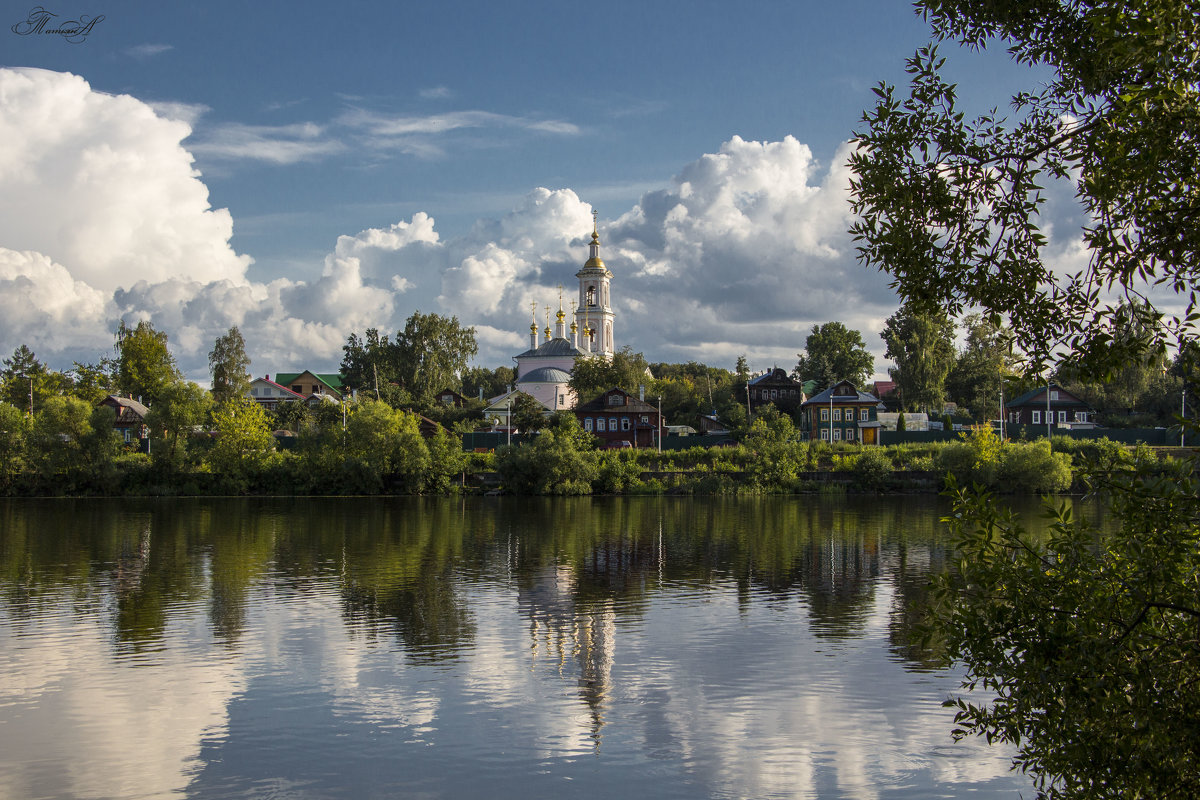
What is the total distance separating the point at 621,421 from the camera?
8262 centimetres

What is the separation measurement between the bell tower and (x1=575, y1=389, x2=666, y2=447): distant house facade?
42.9 metres

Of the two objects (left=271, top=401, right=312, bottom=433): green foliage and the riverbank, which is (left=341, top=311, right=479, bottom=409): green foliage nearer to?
(left=271, top=401, right=312, bottom=433): green foliage

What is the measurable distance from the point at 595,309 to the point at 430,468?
213 ft

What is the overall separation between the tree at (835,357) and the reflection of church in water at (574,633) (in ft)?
254

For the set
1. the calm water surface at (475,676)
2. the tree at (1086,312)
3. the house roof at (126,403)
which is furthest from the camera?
the house roof at (126,403)

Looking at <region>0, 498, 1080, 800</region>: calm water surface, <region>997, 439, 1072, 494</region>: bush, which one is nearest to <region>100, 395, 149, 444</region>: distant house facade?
<region>0, 498, 1080, 800</region>: calm water surface

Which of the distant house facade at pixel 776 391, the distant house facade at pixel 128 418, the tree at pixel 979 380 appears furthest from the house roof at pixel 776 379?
the distant house facade at pixel 128 418

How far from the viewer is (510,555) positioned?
34938 mm

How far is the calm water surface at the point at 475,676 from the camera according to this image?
13.3 m

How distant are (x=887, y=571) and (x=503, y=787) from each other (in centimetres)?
2055

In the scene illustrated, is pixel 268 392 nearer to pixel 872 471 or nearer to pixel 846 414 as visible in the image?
pixel 846 414

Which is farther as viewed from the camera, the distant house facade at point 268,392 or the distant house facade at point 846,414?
the distant house facade at point 268,392

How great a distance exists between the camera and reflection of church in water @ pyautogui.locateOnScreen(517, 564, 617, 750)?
17.3 metres

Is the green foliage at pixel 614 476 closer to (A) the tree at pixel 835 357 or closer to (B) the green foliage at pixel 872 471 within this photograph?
(B) the green foliage at pixel 872 471
